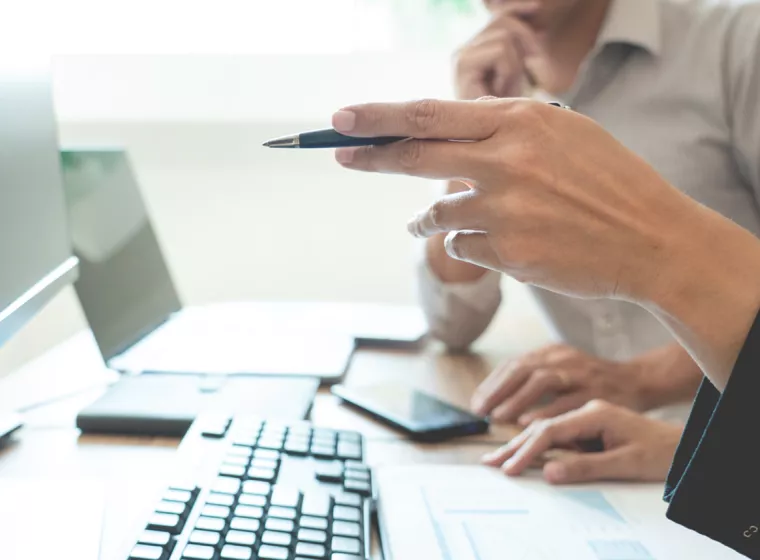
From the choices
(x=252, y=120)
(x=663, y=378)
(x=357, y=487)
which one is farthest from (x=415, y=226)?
(x=252, y=120)

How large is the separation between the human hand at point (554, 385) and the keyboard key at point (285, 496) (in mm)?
311

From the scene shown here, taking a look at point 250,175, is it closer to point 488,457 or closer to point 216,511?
point 488,457

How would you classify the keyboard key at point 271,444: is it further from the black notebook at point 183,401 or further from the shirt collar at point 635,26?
the shirt collar at point 635,26

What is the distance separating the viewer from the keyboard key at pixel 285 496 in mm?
455

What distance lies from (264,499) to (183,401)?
0.27 metres

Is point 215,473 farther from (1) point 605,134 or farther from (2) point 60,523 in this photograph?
(1) point 605,134

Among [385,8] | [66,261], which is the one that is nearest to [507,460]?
[66,261]

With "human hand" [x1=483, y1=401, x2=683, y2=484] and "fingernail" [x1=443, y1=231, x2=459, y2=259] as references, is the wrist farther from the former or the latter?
"fingernail" [x1=443, y1=231, x2=459, y2=259]

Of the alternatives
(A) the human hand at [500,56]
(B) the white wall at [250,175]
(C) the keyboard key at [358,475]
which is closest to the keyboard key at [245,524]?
(C) the keyboard key at [358,475]

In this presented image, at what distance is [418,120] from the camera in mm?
432

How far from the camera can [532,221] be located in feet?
1.44

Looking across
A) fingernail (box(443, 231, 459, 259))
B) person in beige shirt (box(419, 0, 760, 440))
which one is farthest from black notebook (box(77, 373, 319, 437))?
person in beige shirt (box(419, 0, 760, 440))

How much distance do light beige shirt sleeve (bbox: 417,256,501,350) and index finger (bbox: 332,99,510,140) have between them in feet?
1.90

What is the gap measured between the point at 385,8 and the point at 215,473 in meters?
1.18
